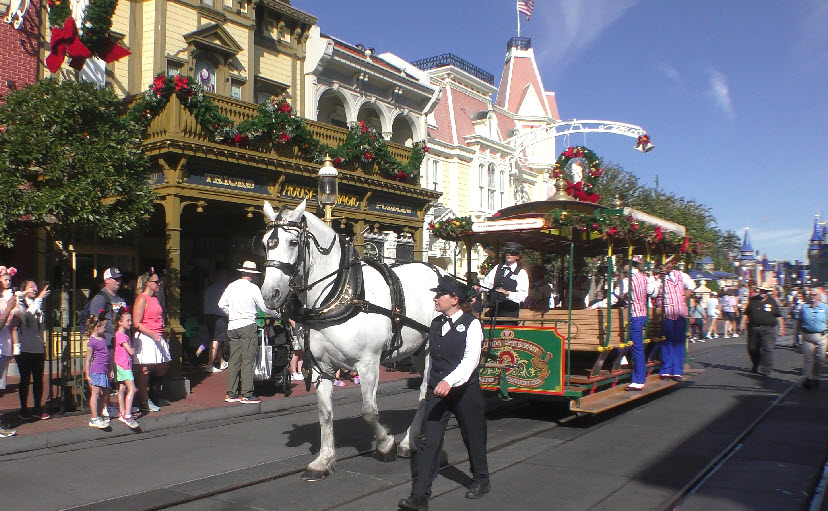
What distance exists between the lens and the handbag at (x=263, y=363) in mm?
10762

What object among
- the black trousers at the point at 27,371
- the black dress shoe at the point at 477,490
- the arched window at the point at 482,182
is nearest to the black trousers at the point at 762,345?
the black dress shoe at the point at 477,490

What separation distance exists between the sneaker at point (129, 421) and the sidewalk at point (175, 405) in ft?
0.30

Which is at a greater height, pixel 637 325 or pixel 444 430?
pixel 637 325

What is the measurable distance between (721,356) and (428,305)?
14.1m

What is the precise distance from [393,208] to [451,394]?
1109 cm

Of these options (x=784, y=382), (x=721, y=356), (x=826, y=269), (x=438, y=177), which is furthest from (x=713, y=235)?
(x=826, y=269)

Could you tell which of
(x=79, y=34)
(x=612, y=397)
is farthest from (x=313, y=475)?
(x=79, y=34)

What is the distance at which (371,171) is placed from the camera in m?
15.4

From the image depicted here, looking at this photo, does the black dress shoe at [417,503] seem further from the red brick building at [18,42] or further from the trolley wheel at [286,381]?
the red brick building at [18,42]

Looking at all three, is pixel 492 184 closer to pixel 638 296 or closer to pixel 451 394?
pixel 638 296

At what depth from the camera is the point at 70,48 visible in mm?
11781

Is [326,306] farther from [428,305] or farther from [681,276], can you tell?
[681,276]

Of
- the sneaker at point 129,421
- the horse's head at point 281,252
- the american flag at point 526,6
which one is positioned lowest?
the sneaker at point 129,421

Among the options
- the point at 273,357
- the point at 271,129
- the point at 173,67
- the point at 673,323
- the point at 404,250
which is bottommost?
the point at 273,357
